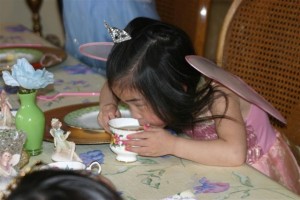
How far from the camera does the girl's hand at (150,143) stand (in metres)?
1.22

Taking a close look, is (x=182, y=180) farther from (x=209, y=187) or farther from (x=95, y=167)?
(x=95, y=167)

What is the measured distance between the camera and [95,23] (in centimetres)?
227

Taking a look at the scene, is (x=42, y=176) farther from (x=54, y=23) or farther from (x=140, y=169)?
(x=54, y=23)

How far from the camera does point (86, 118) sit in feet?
4.76

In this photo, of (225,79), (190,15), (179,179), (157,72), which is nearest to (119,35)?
(157,72)

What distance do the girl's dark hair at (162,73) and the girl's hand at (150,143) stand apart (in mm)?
115

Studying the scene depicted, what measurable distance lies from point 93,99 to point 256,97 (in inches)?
17.0

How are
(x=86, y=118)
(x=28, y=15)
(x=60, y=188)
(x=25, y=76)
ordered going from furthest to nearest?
(x=28, y=15) → (x=86, y=118) → (x=25, y=76) → (x=60, y=188)

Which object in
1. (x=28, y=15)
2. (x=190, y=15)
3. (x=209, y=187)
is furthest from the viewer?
(x=28, y=15)

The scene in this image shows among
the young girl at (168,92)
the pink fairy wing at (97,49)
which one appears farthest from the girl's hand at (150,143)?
the pink fairy wing at (97,49)

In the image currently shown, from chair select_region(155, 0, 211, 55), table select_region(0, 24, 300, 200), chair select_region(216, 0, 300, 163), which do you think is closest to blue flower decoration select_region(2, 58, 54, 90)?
table select_region(0, 24, 300, 200)

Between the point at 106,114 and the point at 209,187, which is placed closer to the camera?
the point at 209,187

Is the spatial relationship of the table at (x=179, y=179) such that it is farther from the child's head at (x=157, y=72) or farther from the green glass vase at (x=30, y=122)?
the child's head at (x=157, y=72)

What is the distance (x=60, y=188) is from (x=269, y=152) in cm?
105
